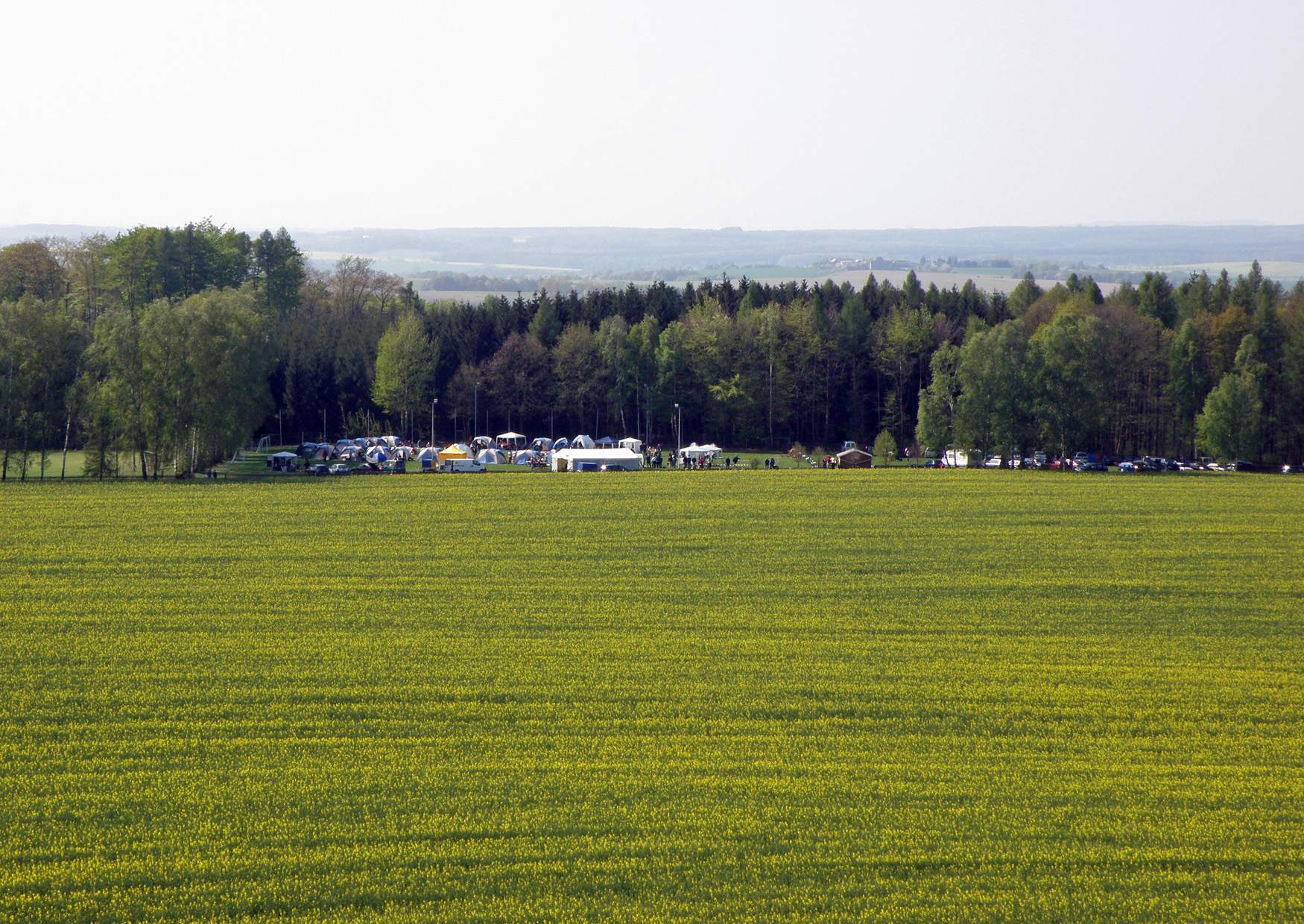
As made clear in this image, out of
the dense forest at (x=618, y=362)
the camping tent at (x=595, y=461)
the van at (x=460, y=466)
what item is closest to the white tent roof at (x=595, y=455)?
the camping tent at (x=595, y=461)

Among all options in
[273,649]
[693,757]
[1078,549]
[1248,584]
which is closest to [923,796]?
[693,757]

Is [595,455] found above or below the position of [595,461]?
above

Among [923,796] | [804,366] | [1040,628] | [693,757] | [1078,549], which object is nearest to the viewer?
[923,796]

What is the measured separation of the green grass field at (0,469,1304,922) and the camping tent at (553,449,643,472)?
21.0 meters

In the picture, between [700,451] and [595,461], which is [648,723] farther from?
[700,451]

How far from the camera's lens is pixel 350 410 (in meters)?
80.9

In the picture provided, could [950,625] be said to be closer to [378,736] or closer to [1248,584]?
[1248,584]

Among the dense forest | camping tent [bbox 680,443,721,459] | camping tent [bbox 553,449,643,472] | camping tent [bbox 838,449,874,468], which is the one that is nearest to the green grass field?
the dense forest

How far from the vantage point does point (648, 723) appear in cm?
2042

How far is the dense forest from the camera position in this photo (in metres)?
55.3

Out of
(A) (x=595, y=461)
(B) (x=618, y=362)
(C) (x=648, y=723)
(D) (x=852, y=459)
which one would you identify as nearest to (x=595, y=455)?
(A) (x=595, y=461)

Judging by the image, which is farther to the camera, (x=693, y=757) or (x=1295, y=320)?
(x=1295, y=320)

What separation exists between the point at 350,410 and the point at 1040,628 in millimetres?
60955

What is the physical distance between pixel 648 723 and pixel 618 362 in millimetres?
58236
